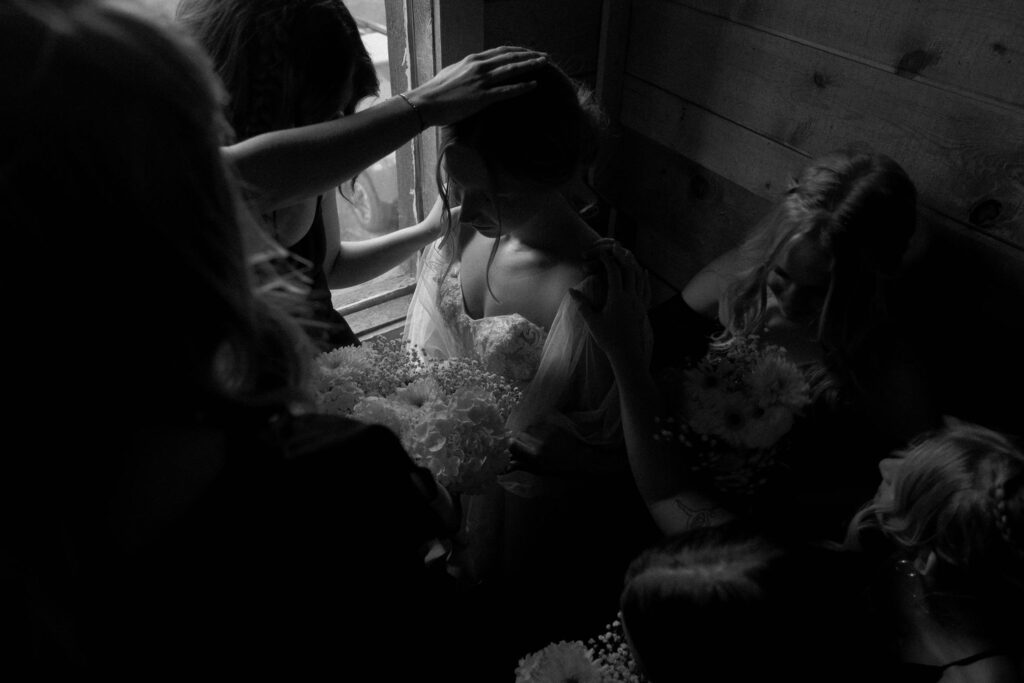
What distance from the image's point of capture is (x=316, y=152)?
3.40 feet

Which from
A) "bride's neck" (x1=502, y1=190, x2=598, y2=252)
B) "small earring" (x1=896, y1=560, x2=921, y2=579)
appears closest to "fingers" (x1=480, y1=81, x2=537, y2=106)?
"bride's neck" (x1=502, y1=190, x2=598, y2=252)

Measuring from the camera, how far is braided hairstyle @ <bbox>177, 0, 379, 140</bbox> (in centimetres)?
103

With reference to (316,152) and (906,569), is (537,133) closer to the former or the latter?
(316,152)

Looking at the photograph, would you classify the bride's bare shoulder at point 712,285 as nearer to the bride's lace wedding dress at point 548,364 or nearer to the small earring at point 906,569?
the bride's lace wedding dress at point 548,364

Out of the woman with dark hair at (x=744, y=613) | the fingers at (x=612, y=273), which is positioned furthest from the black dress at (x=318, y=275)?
the woman with dark hair at (x=744, y=613)

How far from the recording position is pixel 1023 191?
3.68ft

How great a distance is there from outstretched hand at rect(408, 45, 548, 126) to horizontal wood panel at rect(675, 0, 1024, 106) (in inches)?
23.9

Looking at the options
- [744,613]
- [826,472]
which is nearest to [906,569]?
[826,472]

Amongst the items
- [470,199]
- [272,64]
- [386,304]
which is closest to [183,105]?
[272,64]

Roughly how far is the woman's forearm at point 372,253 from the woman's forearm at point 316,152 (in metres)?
0.44

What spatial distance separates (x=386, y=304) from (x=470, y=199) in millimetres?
758

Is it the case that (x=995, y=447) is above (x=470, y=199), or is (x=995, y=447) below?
below

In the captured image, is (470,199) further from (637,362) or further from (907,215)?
(907,215)

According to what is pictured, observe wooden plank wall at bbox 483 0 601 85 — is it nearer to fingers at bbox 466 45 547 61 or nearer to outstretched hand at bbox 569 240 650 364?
fingers at bbox 466 45 547 61
